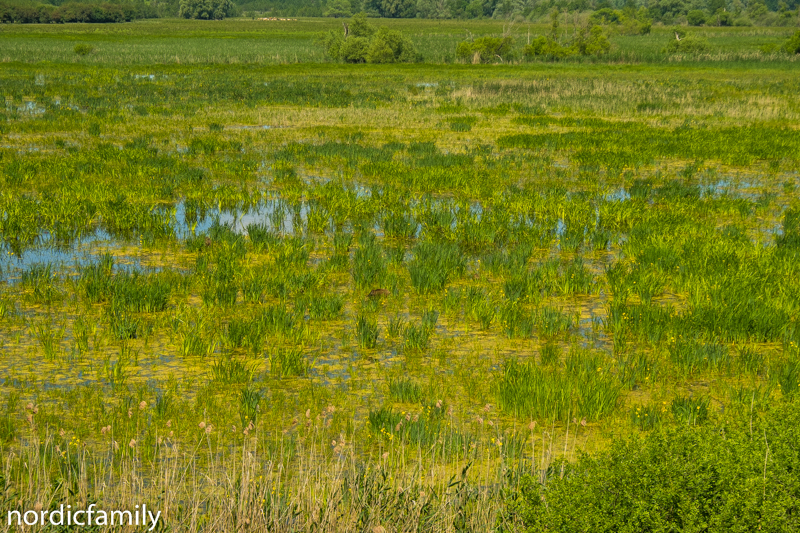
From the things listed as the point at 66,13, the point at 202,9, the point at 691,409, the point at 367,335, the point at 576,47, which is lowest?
the point at 367,335

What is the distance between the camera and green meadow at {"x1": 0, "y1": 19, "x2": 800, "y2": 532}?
13.2 ft

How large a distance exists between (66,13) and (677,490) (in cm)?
16761

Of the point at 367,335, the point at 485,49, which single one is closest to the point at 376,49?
the point at 485,49

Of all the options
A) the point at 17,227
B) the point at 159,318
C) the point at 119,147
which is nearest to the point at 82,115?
the point at 119,147

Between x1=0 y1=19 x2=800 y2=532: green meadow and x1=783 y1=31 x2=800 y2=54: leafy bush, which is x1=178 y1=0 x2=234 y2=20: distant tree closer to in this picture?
x1=783 y1=31 x2=800 y2=54: leafy bush

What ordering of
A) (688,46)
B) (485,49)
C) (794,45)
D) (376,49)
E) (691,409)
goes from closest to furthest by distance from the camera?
(691,409), (794,45), (376,49), (485,49), (688,46)

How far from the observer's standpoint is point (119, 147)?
19.5 m

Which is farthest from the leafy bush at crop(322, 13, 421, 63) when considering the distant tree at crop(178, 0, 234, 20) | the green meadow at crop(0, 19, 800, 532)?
the distant tree at crop(178, 0, 234, 20)

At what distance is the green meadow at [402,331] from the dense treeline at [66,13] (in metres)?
139

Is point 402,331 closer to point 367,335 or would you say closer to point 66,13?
point 367,335

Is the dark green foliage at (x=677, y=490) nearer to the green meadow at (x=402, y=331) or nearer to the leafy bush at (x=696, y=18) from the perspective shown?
the green meadow at (x=402, y=331)

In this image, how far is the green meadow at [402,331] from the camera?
158 inches

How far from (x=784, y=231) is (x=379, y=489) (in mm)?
10824

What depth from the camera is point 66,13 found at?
145625 mm
